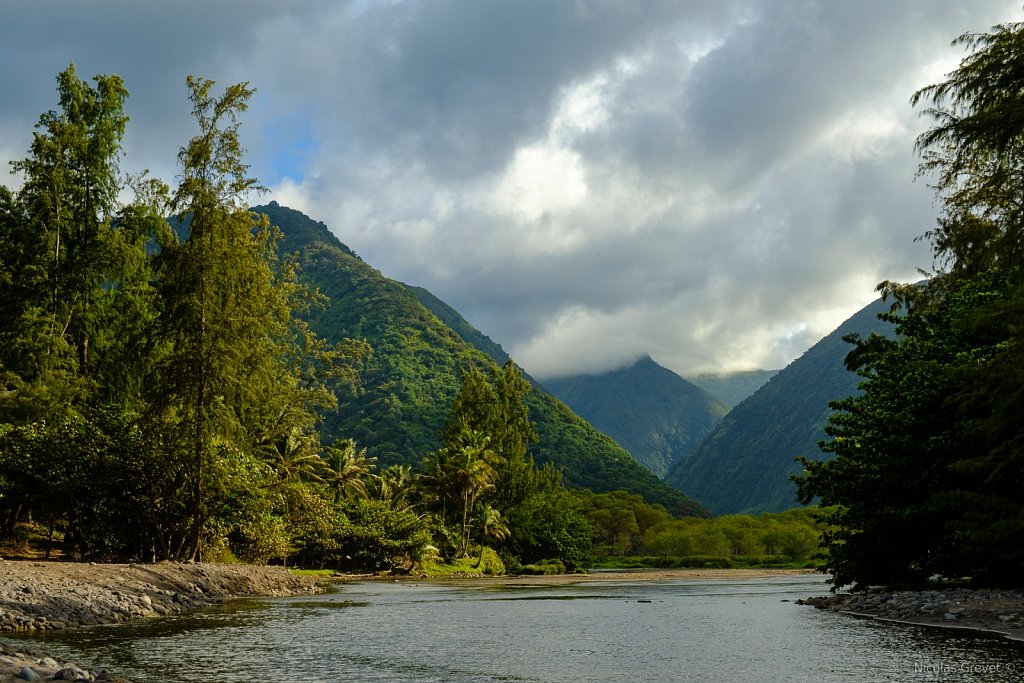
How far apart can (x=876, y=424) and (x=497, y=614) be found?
55.6 ft

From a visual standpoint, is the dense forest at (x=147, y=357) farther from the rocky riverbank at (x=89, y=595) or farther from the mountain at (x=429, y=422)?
the mountain at (x=429, y=422)

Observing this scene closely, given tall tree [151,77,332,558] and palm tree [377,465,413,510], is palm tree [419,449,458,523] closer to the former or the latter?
palm tree [377,465,413,510]

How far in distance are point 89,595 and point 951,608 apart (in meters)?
29.4

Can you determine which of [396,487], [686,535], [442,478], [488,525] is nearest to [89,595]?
[442,478]

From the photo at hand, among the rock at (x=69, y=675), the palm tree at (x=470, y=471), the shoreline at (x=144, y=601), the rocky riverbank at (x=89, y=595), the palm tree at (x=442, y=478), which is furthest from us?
the palm tree at (x=442, y=478)

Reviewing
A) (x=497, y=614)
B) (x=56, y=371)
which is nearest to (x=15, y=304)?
(x=56, y=371)

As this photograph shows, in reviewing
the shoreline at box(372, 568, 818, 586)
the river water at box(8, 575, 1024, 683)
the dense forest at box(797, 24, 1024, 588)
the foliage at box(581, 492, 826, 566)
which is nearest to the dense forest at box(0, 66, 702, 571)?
the river water at box(8, 575, 1024, 683)

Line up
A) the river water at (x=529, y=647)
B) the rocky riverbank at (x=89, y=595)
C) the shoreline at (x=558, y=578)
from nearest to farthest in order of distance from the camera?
the rocky riverbank at (x=89, y=595) < the river water at (x=529, y=647) < the shoreline at (x=558, y=578)

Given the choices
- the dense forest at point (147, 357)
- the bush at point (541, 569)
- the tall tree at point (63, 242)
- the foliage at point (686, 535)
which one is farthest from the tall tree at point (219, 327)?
the foliage at point (686, 535)

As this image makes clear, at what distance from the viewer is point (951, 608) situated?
87.7ft

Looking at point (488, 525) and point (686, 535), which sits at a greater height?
point (488, 525)

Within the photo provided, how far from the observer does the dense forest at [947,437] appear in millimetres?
20328

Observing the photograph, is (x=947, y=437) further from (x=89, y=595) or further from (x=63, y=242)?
(x=63, y=242)

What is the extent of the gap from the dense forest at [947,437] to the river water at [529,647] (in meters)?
3.54
